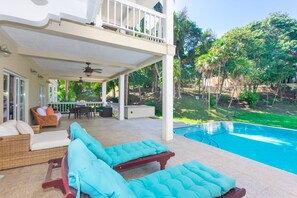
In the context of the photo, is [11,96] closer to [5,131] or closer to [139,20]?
[5,131]

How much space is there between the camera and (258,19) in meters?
20.5

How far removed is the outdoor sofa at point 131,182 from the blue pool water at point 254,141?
3.76 metres

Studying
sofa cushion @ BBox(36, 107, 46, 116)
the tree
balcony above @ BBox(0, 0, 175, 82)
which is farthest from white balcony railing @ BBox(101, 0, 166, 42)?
the tree

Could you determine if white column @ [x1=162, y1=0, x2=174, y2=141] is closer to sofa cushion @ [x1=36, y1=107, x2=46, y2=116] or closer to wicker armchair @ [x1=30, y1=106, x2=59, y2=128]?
wicker armchair @ [x1=30, y1=106, x2=59, y2=128]

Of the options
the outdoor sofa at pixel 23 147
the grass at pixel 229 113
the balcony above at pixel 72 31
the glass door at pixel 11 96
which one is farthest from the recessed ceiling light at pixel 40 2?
the grass at pixel 229 113

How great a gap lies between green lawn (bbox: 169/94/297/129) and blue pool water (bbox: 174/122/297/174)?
3.18m

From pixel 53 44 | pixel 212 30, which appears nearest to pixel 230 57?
pixel 212 30

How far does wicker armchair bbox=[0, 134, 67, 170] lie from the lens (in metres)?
3.01

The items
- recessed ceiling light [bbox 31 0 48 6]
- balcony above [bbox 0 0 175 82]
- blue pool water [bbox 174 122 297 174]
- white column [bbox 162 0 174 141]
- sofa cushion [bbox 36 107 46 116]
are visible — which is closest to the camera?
recessed ceiling light [bbox 31 0 48 6]

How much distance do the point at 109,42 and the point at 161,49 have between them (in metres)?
1.74

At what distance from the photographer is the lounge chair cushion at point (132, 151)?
2.71 m

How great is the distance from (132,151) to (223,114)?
13618 mm

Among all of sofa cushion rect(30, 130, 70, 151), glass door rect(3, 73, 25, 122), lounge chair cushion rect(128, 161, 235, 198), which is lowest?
lounge chair cushion rect(128, 161, 235, 198)

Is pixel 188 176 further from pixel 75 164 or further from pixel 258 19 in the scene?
pixel 258 19
